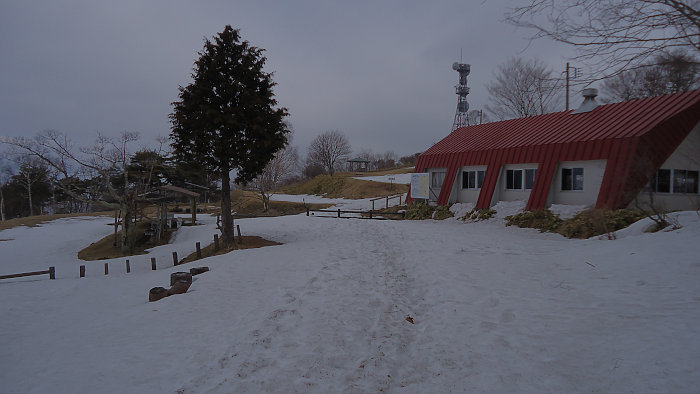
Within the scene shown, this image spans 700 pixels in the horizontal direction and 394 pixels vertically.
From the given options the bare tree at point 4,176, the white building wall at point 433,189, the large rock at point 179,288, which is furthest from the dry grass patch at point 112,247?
the bare tree at point 4,176

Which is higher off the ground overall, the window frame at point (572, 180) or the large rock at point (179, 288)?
the window frame at point (572, 180)

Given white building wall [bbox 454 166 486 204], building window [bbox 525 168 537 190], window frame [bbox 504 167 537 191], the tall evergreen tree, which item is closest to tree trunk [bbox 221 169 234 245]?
the tall evergreen tree

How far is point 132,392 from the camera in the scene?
11.5 feet

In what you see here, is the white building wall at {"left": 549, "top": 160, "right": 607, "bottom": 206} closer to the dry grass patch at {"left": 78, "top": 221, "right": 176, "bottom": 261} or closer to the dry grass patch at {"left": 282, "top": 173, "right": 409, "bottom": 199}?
the dry grass patch at {"left": 282, "top": 173, "right": 409, "bottom": 199}

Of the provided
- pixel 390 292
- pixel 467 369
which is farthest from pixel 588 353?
pixel 390 292

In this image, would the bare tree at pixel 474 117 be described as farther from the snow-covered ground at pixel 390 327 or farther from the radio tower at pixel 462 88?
the snow-covered ground at pixel 390 327

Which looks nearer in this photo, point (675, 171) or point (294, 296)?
point (294, 296)

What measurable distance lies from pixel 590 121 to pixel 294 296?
56.1 ft

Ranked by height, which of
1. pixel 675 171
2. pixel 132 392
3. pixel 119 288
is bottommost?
pixel 119 288

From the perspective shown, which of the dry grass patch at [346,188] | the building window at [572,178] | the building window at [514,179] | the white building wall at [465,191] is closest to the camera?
the building window at [572,178]

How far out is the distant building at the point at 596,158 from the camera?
508 inches

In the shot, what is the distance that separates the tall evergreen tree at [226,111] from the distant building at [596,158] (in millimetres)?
12743

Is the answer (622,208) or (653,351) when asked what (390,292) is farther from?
(622,208)

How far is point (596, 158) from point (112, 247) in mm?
29300
